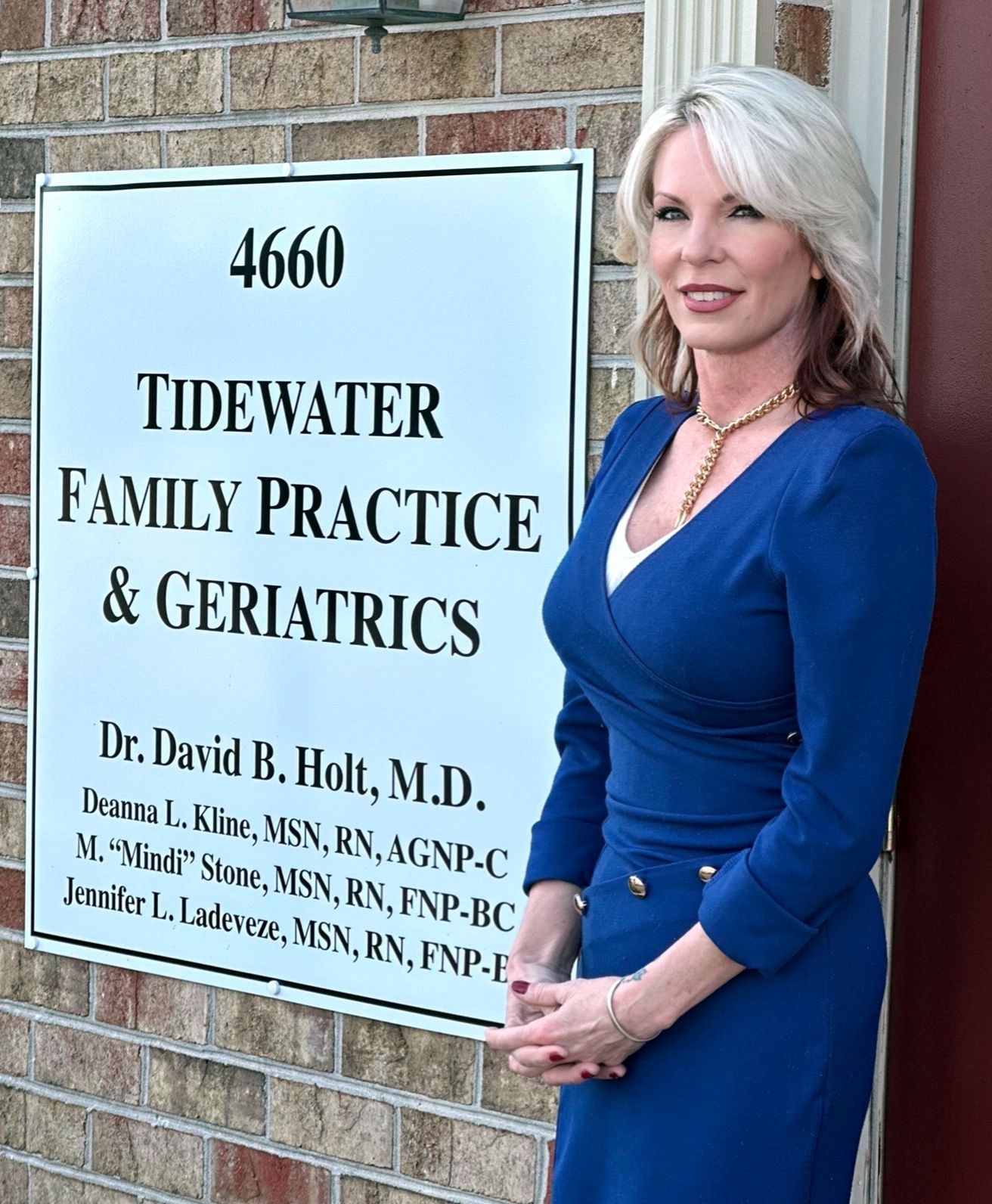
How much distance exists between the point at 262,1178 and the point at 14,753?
A: 0.80 meters

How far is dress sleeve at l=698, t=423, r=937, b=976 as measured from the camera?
5.13 feet

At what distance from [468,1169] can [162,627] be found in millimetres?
940

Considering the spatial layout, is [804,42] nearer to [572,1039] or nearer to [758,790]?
[758,790]

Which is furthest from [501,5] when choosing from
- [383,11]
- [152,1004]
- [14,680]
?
[152,1004]

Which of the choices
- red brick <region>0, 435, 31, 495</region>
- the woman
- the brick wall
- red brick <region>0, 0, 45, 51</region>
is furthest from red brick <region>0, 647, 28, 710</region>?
the woman

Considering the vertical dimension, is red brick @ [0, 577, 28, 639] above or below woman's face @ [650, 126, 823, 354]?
below

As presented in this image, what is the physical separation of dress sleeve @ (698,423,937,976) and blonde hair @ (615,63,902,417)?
14 cm

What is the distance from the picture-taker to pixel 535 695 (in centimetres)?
248

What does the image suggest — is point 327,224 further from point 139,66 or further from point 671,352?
point 671,352

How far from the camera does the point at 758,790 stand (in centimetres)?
168

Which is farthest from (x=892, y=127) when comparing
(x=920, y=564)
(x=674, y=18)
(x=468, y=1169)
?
(x=468, y=1169)

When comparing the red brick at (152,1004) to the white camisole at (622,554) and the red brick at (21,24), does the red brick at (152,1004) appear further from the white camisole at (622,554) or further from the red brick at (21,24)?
the red brick at (21,24)

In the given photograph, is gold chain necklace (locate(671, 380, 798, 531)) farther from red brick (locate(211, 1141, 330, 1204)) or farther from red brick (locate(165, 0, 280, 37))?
red brick (locate(211, 1141, 330, 1204))

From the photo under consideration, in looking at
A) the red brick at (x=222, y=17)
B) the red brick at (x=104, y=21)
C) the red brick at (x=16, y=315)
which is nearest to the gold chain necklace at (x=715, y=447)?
the red brick at (x=222, y=17)
